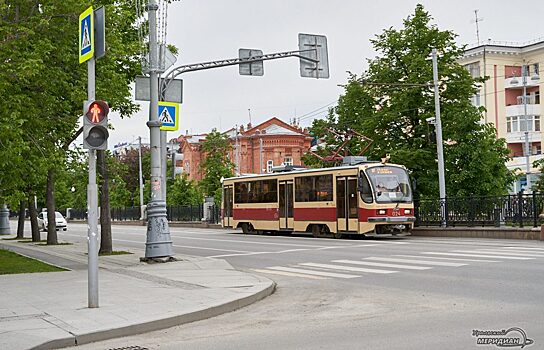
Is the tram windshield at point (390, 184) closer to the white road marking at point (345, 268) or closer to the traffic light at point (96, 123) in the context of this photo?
the white road marking at point (345, 268)

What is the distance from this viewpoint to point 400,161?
1387 inches

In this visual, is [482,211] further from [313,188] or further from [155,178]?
[155,178]

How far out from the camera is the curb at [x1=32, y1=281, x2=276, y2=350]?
8.40m

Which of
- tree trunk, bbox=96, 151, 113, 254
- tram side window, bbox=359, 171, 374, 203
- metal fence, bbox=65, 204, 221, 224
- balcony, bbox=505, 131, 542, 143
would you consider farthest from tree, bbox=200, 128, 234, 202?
tree trunk, bbox=96, 151, 113, 254

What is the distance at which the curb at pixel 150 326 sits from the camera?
27.6 ft

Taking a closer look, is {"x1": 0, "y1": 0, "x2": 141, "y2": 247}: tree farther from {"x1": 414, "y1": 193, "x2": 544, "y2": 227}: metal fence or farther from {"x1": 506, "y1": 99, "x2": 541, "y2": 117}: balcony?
{"x1": 506, "y1": 99, "x2": 541, "y2": 117}: balcony

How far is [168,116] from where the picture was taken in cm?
2000

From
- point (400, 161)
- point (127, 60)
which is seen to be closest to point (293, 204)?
point (400, 161)

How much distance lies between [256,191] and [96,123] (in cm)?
2663

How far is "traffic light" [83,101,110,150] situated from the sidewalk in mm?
2592

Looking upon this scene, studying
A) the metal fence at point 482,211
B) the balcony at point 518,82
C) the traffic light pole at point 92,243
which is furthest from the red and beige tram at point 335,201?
the balcony at point 518,82

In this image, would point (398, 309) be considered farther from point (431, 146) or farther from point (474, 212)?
point (431, 146)

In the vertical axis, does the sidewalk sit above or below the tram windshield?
below

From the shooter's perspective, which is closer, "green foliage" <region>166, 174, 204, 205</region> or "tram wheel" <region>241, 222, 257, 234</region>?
"tram wheel" <region>241, 222, 257, 234</region>
